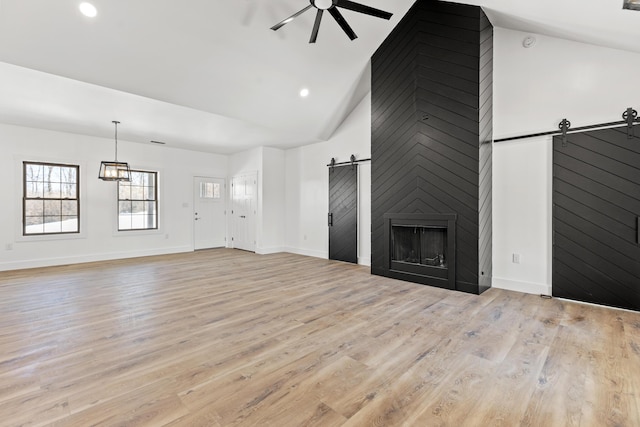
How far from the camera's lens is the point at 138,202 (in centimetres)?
722

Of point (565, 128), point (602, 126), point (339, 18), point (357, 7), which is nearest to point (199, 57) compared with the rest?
point (339, 18)

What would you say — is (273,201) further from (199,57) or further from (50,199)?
(50,199)

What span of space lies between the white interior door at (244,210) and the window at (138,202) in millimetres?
1992

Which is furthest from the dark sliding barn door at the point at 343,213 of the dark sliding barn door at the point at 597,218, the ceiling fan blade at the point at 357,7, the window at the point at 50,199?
the window at the point at 50,199

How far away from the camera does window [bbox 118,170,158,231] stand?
22.8ft

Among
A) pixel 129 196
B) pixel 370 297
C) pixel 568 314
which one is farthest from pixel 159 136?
pixel 568 314

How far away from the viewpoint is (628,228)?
10.8 feet

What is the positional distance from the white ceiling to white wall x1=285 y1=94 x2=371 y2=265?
1.95ft

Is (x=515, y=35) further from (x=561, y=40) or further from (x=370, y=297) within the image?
(x=370, y=297)

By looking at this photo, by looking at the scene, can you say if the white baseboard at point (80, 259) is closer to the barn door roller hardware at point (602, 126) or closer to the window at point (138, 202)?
the window at point (138, 202)

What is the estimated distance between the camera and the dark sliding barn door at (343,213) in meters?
6.10

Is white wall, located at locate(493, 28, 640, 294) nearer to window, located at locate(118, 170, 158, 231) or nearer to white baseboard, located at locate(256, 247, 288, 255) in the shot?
white baseboard, located at locate(256, 247, 288, 255)

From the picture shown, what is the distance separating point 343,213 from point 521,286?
11.0 feet

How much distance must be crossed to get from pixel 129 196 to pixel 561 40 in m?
8.51
